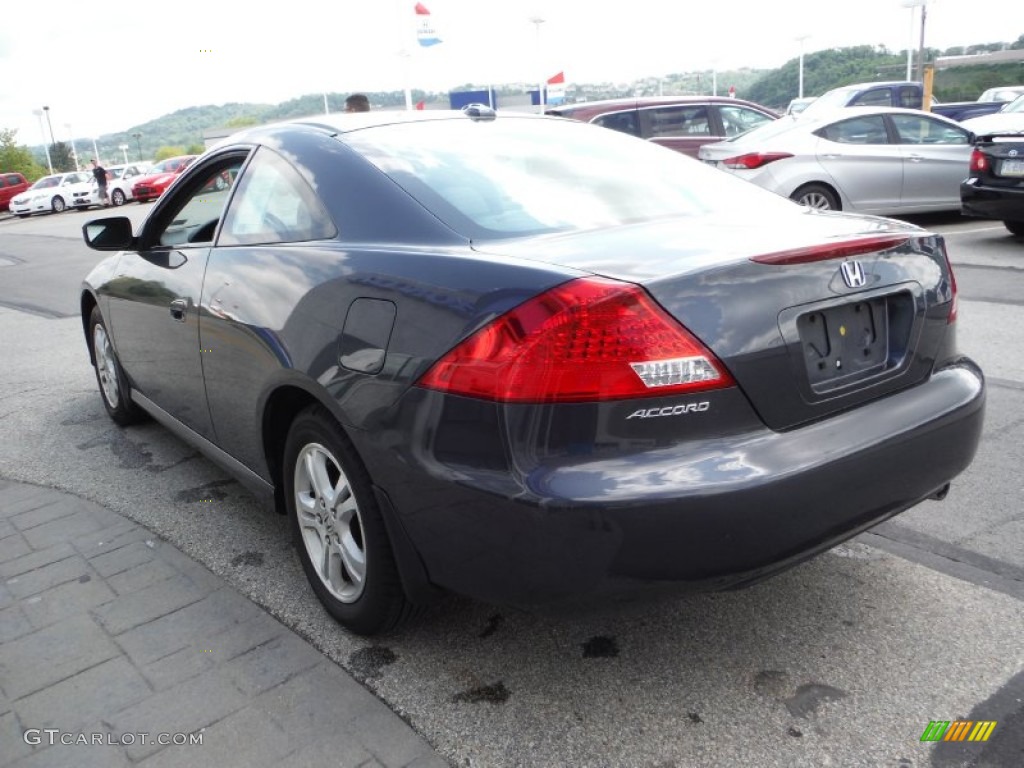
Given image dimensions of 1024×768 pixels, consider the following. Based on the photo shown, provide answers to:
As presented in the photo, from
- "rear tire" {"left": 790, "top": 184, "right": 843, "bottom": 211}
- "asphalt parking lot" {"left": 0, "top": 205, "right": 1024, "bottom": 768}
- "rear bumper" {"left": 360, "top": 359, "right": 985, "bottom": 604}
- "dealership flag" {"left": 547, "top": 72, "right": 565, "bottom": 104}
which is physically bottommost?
"asphalt parking lot" {"left": 0, "top": 205, "right": 1024, "bottom": 768}

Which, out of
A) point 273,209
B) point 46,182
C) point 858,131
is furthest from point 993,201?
point 46,182

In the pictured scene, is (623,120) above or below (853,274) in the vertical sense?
above

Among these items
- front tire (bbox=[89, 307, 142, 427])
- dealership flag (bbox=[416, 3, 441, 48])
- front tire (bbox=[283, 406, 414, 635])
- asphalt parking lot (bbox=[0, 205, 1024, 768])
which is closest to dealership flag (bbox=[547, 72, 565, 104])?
dealership flag (bbox=[416, 3, 441, 48])

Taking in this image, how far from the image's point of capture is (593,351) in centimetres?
205

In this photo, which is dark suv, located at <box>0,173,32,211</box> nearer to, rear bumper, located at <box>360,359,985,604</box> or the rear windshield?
the rear windshield

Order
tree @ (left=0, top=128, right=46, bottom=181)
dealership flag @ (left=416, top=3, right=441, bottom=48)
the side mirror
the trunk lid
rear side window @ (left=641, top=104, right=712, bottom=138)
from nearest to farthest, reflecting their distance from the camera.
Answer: the trunk lid < the side mirror < rear side window @ (left=641, top=104, right=712, bottom=138) < dealership flag @ (left=416, top=3, right=441, bottom=48) < tree @ (left=0, top=128, right=46, bottom=181)

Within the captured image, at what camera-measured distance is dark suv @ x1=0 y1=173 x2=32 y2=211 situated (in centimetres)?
3684

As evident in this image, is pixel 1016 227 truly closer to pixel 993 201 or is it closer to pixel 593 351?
pixel 993 201

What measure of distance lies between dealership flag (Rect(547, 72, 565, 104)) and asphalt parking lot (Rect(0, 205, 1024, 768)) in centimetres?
2949

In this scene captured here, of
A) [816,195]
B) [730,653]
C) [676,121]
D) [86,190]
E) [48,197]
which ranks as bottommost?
[48,197]

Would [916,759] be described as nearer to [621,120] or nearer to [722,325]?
[722,325]

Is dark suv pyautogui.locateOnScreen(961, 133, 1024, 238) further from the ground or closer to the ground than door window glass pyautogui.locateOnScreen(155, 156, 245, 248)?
closer to the ground

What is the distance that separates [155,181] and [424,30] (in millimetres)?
11032

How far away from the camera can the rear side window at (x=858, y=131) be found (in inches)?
425
